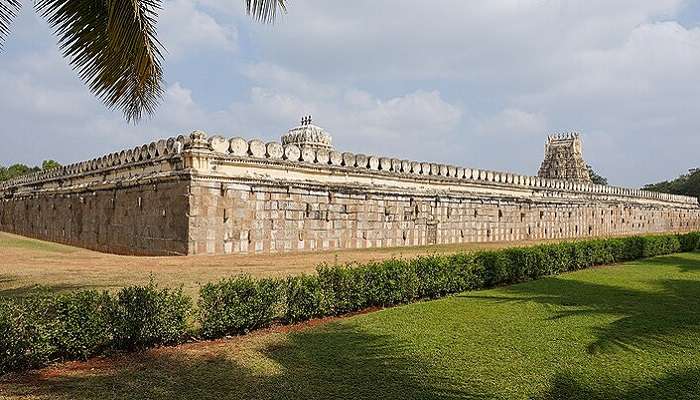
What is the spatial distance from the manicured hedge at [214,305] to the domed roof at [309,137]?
35.5 feet

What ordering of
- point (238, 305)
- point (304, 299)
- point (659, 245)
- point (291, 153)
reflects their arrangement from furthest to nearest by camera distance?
point (659, 245) → point (291, 153) → point (304, 299) → point (238, 305)

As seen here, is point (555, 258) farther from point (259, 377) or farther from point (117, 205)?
point (117, 205)

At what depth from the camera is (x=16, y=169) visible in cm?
5391

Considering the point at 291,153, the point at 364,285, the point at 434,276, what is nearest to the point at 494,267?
the point at 434,276

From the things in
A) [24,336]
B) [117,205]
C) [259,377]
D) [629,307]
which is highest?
[117,205]

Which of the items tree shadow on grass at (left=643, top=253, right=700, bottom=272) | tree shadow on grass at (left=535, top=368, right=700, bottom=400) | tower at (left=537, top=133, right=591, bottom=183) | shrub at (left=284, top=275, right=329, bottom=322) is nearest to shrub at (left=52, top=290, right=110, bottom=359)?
shrub at (left=284, top=275, right=329, bottom=322)

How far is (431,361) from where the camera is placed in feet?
16.2

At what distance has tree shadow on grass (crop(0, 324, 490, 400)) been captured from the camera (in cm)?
405

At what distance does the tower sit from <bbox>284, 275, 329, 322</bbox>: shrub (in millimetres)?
34449

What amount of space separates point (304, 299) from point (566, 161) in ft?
118

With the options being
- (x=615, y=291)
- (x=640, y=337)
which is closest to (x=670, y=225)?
(x=615, y=291)

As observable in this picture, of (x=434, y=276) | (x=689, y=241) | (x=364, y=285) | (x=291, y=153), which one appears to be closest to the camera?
(x=364, y=285)

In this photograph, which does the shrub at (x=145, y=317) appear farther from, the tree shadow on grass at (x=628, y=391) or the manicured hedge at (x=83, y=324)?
the tree shadow on grass at (x=628, y=391)

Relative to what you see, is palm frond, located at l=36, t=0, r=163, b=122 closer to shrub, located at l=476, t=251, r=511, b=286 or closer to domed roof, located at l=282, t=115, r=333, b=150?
shrub, located at l=476, t=251, r=511, b=286
